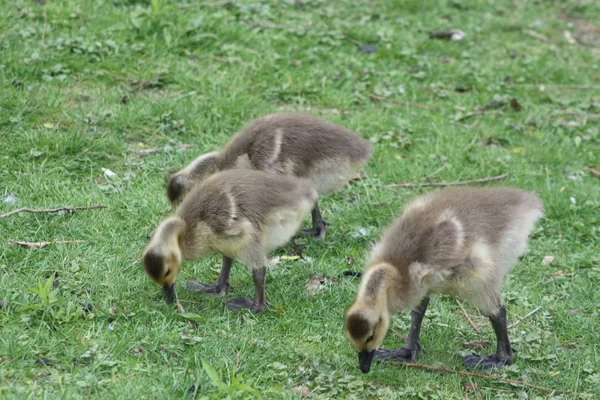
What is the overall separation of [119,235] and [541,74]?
5354 mm

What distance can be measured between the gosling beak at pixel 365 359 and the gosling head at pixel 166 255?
1.15 metres

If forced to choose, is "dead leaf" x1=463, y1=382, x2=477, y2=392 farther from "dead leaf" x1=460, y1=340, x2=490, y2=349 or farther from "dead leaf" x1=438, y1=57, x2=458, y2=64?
"dead leaf" x1=438, y1=57, x2=458, y2=64

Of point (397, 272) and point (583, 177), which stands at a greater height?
point (397, 272)

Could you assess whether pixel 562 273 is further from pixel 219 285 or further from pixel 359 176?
pixel 219 285

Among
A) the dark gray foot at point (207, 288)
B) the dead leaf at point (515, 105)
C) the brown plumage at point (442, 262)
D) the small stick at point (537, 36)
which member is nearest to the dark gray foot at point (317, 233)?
the dark gray foot at point (207, 288)

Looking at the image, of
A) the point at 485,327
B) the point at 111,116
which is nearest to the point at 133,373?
the point at 485,327

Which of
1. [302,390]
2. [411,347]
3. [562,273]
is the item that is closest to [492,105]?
[562,273]

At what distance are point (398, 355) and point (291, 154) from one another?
1.71m

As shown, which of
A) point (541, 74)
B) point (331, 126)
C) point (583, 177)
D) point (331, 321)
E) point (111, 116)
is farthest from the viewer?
point (541, 74)

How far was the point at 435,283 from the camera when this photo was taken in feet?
14.9

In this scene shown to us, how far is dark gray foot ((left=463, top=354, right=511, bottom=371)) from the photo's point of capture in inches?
189

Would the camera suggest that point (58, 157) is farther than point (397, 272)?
Yes

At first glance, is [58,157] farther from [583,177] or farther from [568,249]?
[583,177]

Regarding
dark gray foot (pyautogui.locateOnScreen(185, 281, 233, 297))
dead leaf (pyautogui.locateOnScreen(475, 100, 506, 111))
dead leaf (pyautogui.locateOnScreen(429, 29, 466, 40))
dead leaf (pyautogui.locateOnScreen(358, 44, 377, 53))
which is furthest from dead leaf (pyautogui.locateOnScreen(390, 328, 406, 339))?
dead leaf (pyautogui.locateOnScreen(429, 29, 466, 40))
